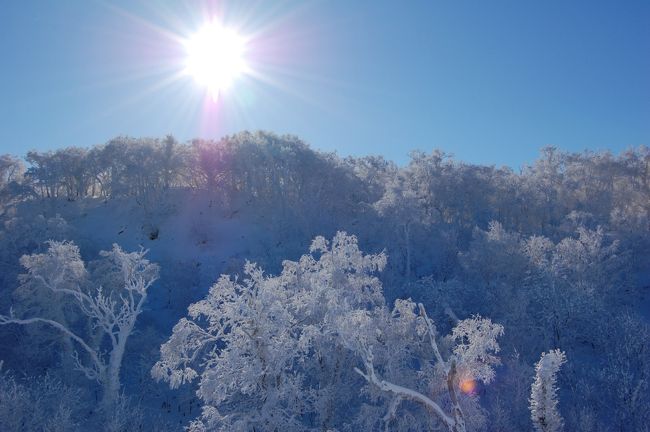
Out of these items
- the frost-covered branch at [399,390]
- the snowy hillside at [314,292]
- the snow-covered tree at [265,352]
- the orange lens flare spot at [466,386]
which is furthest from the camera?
the snowy hillside at [314,292]

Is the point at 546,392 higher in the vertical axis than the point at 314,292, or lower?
lower

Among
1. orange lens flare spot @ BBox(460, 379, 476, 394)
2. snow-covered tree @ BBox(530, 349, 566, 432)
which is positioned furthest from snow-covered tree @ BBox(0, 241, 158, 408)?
snow-covered tree @ BBox(530, 349, 566, 432)

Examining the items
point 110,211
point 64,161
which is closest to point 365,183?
point 110,211

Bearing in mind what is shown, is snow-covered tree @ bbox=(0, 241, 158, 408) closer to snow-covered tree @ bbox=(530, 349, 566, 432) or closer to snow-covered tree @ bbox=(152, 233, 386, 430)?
snow-covered tree @ bbox=(152, 233, 386, 430)

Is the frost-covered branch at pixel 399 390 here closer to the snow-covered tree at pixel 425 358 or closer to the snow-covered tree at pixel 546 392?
the snow-covered tree at pixel 425 358

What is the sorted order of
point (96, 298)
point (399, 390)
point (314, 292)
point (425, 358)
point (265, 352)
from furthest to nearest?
point (96, 298), point (425, 358), point (314, 292), point (265, 352), point (399, 390)

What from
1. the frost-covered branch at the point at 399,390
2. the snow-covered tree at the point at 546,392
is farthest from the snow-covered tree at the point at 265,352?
the snow-covered tree at the point at 546,392

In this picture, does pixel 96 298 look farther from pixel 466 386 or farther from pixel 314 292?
pixel 466 386

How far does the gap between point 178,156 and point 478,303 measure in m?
31.7

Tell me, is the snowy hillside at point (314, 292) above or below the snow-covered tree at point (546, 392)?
above

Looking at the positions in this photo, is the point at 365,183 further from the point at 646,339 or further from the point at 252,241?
the point at 646,339

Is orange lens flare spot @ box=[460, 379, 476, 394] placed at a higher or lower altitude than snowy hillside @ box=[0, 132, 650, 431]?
lower

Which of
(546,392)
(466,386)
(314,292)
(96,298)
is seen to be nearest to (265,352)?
(314,292)

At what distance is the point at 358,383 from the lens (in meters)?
16.3
